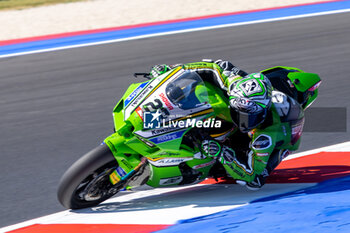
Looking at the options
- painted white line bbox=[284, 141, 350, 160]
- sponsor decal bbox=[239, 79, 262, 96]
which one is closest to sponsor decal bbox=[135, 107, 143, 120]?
sponsor decal bbox=[239, 79, 262, 96]

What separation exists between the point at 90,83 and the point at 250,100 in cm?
538

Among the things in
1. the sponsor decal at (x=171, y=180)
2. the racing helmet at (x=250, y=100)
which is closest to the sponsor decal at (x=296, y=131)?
the racing helmet at (x=250, y=100)

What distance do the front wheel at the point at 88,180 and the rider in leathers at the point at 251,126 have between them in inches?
32.6

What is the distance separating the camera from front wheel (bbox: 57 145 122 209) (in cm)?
475

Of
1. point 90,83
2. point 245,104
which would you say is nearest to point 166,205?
point 245,104

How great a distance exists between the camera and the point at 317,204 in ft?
16.2

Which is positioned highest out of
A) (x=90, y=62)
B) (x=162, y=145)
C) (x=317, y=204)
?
(x=90, y=62)

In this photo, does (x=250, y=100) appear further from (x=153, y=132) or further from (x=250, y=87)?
(x=153, y=132)

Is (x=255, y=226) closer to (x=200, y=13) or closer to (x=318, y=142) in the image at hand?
(x=318, y=142)

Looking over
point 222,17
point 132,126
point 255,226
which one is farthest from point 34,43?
point 255,226

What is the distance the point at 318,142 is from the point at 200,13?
916cm

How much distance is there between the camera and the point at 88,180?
484 cm

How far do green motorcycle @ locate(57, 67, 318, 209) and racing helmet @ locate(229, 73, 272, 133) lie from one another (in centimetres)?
18

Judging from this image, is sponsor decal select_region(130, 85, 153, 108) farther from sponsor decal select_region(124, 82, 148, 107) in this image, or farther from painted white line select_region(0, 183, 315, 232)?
painted white line select_region(0, 183, 315, 232)
